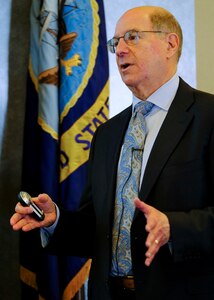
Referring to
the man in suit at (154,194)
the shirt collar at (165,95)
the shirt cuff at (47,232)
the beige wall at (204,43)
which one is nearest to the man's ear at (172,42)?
the man in suit at (154,194)

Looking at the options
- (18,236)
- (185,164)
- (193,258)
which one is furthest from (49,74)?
(193,258)

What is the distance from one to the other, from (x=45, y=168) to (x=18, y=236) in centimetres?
44

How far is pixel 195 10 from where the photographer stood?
2.93 metres

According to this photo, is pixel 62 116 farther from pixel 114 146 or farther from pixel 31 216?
pixel 31 216

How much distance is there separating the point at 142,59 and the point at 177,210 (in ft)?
1.93

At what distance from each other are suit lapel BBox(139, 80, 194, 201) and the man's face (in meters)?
0.16

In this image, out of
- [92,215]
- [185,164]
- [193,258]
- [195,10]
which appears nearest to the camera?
[193,258]

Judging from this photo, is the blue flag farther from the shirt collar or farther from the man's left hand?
the man's left hand

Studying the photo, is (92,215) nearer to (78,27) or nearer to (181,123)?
(181,123)

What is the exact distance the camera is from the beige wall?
2818 mm

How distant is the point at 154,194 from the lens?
1377 mm

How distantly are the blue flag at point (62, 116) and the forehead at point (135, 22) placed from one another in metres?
0.72

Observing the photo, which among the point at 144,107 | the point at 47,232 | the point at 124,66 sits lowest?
the point at 47,232

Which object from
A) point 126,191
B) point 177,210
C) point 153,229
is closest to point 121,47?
point 126,191
